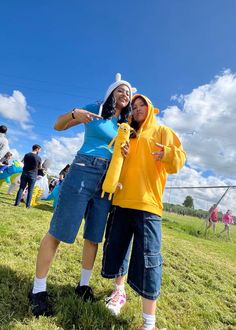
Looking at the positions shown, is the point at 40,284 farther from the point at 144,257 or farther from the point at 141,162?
the point at 141,162

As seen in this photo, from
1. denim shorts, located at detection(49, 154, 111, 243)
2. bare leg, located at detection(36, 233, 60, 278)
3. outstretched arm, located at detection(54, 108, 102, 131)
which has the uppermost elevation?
outstretched arm, located at detection(54, 108, 102, 131)

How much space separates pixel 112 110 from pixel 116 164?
603 millimetres

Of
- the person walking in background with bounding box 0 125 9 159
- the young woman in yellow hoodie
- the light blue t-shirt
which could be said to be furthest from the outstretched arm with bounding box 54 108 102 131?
the person walking in background with bounding box 0 125 9 159

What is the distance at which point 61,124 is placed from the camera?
285cm

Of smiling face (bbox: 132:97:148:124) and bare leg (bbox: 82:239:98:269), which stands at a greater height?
smiling face (bbox: 132:97:148:124)

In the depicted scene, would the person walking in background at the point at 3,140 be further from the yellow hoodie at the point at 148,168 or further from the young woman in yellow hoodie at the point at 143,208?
the yellow hoodie at the point at 148,168

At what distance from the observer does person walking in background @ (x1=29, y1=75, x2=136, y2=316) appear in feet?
8.36

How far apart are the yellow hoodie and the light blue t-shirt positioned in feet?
0.70

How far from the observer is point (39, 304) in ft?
8.25

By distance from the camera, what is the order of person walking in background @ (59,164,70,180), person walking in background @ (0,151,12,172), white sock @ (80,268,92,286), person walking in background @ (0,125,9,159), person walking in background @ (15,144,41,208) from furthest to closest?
1. person walking in background @ (59,164,70,180)
2. person walking in background @ (0,151,12,172)
3. person walking in background @ (15,144,41,208)
4. person walking in background @ (0,125,9,159)
5. white sock @ (80,268,92,286)

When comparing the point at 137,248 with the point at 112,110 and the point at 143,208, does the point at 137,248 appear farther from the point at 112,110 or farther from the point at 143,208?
the point at 112,110

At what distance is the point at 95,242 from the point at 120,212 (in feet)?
1.25

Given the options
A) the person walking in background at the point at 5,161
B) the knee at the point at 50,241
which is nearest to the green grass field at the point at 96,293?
the knee at the point at 50,241

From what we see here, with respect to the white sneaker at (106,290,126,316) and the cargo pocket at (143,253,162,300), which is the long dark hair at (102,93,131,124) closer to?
the cargo pocket at (143,253,162,300)
